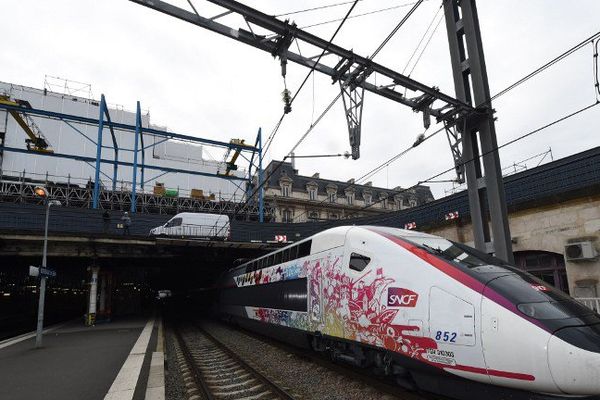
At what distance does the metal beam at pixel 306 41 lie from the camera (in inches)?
382

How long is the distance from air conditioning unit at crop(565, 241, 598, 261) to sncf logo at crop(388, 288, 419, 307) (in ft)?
37.8

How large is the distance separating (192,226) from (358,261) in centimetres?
2371

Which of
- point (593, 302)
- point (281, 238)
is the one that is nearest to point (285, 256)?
point (593, 302)

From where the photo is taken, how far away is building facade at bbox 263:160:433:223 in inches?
2197

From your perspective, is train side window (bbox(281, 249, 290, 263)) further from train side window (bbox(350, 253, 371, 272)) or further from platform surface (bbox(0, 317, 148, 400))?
platform surface (bbox(0, 317, 148, 400))

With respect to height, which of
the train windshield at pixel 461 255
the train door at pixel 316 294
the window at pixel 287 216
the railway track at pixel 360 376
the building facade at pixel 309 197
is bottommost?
the railway track at pixel 360 376

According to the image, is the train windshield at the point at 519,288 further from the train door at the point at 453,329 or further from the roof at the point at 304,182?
the roof at the point at 304,182

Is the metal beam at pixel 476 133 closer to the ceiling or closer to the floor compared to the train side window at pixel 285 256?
closer to the ceiling

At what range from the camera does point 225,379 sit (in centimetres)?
1002

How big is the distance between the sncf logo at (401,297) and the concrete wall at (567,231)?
38.8ft

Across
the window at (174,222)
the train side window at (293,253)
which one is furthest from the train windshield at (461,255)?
the window at (174,222)

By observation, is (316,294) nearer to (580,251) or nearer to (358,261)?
(358,261)

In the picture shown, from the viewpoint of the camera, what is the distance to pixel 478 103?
12227 mm

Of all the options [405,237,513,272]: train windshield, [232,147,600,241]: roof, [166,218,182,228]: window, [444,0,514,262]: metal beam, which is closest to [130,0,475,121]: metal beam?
[444,0,514,262]: metal beam
